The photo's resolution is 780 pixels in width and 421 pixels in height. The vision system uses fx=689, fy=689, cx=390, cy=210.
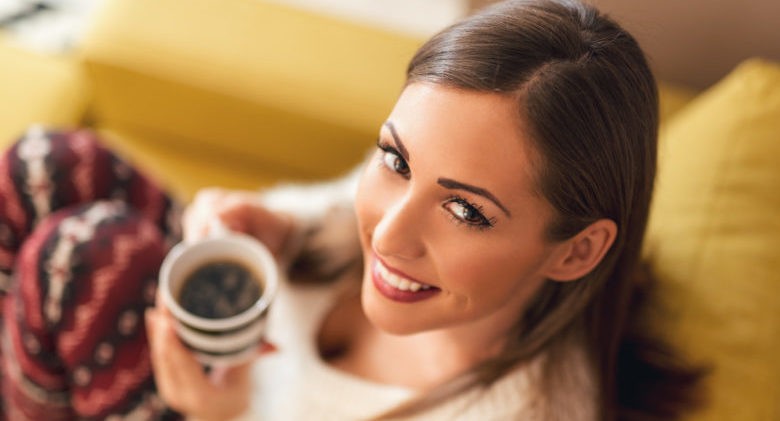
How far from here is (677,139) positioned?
1.14 meters

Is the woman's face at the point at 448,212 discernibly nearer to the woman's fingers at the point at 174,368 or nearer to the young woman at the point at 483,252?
the young woman at the point at 483,252

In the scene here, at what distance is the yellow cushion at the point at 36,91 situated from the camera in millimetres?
1408

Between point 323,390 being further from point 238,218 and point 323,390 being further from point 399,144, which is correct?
point 399,144

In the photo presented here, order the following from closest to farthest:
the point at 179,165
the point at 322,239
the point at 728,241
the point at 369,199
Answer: the point at 369,199, the point at 728,241, the point at 322,239, the point at 179,165

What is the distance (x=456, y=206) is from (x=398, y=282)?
14 centimetres

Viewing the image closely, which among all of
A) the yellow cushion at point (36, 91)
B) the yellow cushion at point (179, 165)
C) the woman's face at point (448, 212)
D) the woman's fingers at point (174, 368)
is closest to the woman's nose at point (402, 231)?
the woman's face at point (448, 212)

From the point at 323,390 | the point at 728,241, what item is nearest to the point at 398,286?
the point at 323,390

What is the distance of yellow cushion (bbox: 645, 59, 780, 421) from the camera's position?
884mm

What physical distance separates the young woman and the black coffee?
0.22 feet

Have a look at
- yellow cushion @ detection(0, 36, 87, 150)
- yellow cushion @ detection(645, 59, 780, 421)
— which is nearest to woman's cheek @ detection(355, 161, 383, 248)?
yellow cushion @ detection(645, 59, 780, 421)

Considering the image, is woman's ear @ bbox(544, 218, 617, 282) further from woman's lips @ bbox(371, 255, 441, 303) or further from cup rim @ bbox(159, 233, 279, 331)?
cup rim @ bbox(159, 233, 279, 331)

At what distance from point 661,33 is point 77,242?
1220 millimetres

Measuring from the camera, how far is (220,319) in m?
0.90

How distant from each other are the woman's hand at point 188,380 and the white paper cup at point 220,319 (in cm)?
3
